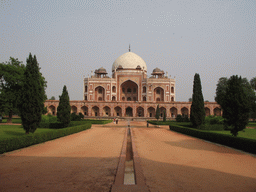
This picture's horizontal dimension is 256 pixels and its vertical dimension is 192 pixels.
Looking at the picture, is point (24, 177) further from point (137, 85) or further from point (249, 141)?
point (137, 85)

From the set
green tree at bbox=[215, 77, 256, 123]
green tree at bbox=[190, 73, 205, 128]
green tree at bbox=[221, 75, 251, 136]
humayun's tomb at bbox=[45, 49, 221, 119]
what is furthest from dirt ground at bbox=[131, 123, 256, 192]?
humayun's tomb at bbox=[45, 49, 221, 119]

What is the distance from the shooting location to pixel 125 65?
55.5m

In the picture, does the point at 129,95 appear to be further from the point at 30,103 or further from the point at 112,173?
the point at 112,173

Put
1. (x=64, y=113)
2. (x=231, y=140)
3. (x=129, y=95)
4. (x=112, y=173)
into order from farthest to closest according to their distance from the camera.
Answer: (x=129, y=95) < (x=64, y=113) < (x=231, y=140) < (x=112, y=173)

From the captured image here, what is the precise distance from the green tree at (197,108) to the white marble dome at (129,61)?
38119 mm

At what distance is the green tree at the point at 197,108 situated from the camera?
17.1m

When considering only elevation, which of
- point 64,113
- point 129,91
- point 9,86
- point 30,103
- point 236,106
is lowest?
point 64,113

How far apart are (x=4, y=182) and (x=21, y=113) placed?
24.6ft

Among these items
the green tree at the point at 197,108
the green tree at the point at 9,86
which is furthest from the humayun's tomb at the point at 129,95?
the green tree at the point at 197,108

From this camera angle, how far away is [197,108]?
17328 mm

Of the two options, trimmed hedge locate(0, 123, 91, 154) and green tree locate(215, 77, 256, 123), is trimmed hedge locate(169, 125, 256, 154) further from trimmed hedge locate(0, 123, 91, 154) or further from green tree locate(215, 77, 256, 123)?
green tree locate(215, 77, 256, 123)

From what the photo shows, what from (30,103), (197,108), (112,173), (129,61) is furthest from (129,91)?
(112,173)

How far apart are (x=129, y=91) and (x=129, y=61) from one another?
8.00 m

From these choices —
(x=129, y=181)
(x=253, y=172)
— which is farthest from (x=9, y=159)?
(x=253, y=172)
